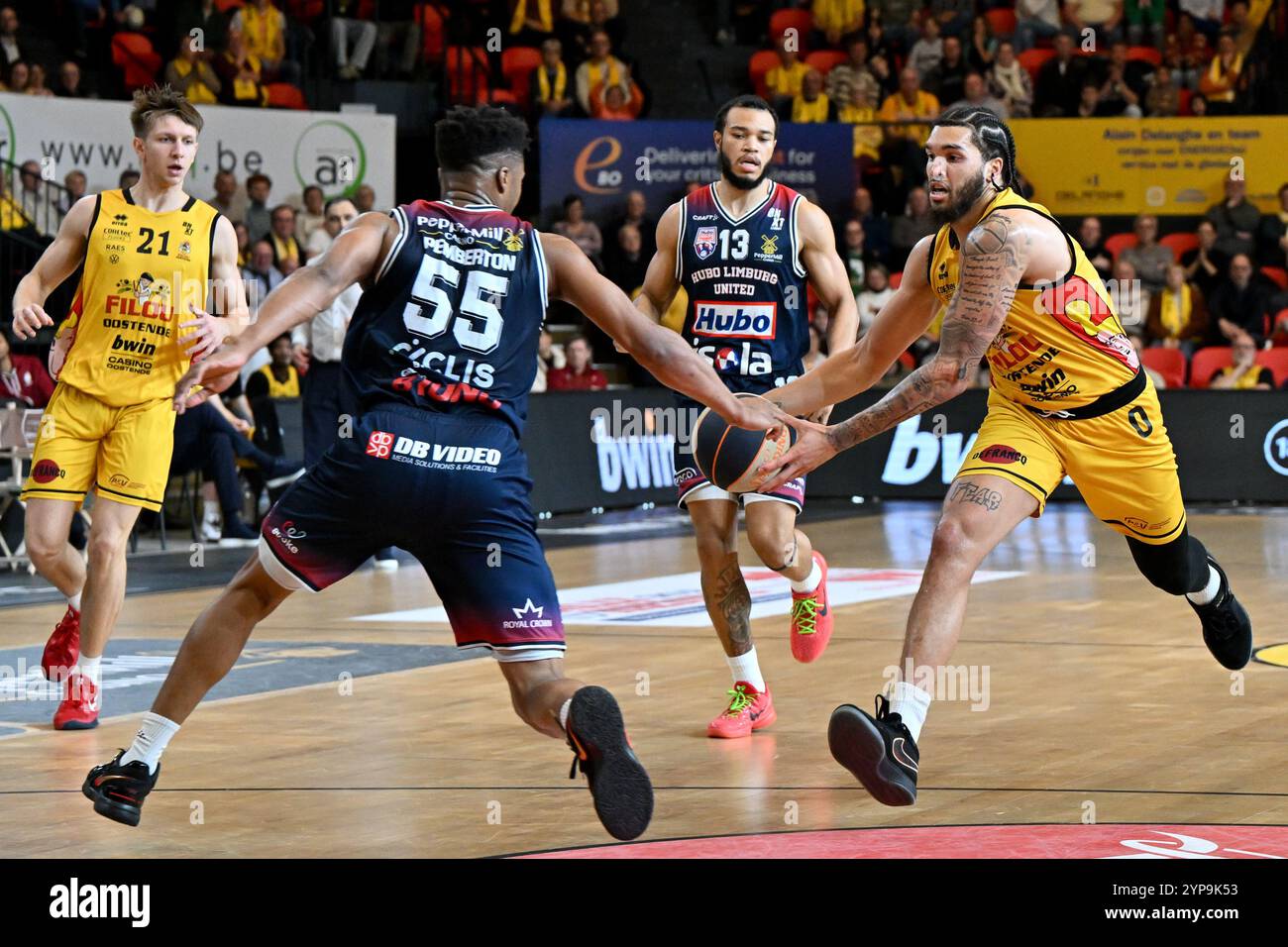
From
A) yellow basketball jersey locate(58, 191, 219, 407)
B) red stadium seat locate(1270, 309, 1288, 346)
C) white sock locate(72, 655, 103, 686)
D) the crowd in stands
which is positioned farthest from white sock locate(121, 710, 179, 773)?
red stadium seat locate(1270, 309, 1288, 346)

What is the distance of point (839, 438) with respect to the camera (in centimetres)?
587

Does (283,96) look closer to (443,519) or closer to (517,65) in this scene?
(517,65)

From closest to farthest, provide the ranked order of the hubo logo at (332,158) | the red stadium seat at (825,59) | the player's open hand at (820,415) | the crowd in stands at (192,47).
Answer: the player's open hand at (820,415), the hubo logo at (332,158), the crowd in stands at (192,47), the red stadium seat at (825,59)

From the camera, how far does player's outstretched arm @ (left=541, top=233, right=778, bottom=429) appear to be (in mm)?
5094

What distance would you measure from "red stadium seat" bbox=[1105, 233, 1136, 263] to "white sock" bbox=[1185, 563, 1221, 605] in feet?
45.3

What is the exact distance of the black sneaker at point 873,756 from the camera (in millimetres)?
5344

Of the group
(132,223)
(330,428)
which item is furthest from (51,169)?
(132,223)

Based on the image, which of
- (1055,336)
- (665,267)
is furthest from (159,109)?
(1055,336)

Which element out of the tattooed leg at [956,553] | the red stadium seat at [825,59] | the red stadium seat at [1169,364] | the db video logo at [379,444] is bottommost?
the red stadium seat at [1169,364]

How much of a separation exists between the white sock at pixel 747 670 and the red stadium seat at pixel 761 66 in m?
15.7

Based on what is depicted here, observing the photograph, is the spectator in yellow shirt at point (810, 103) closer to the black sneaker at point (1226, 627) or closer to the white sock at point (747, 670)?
the white sock at point (747, 670)

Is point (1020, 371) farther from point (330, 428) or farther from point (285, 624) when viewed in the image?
point (330, 428)

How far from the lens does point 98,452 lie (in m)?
7.53
